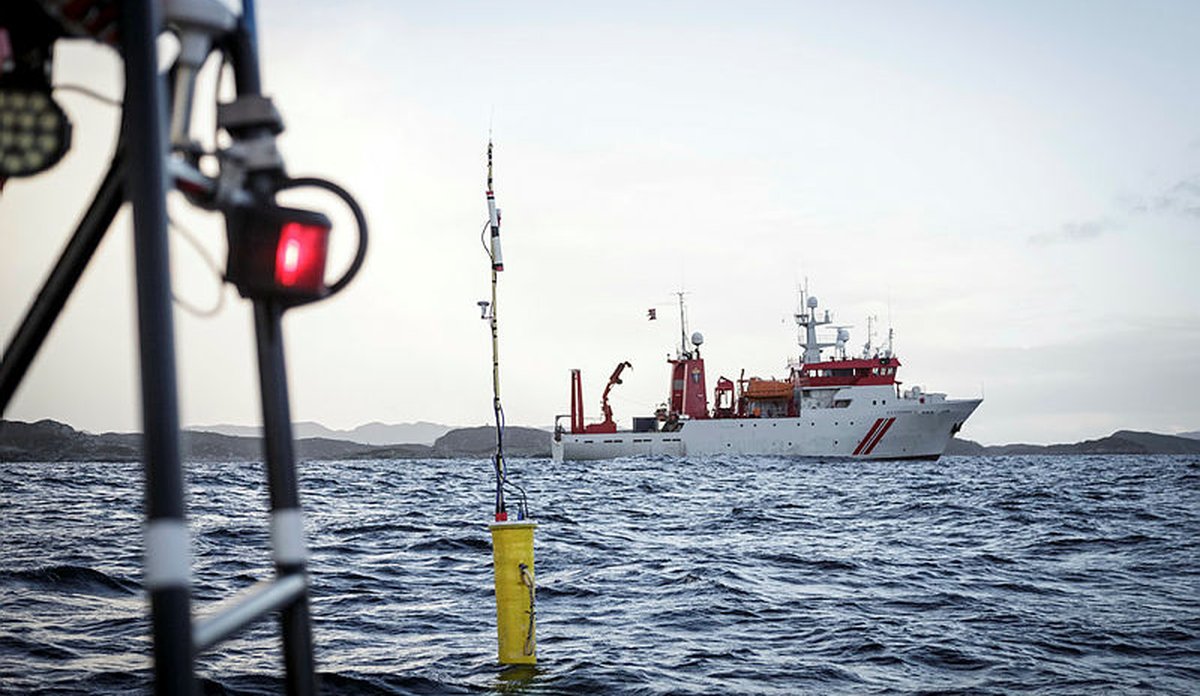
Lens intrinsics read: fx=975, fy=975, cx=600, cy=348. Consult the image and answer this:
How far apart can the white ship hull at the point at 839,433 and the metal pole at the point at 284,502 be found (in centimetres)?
6028

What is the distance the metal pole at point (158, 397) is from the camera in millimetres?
1494

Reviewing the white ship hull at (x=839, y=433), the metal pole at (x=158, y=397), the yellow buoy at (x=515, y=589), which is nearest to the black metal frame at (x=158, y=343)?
the metal pole at (x=158, y=397)

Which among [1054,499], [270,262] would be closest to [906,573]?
[270,262]

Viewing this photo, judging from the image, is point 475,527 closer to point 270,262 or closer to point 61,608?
point 61,608

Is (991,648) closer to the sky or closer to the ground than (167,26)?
closer to the ground

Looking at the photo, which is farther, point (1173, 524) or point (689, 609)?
point (1173, 524)

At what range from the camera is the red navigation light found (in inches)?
75.0

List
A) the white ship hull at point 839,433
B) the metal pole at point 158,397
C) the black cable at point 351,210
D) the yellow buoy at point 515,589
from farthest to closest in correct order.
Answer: the white ship hull at point 839,433, the yellow buoy at point 515,589, the black cable at point 351,210, the metal pole at point 158,397

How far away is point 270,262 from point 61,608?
8548mm

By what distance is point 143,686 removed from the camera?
6.32 m

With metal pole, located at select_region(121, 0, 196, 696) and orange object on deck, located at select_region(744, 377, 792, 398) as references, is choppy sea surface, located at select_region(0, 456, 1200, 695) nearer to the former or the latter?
metal pole, located at select_region(121, 0, 196, 696)

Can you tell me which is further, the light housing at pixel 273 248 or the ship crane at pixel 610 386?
the ship crane at pixel 610 386

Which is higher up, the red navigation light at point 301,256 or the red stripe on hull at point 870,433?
the red navigation light at point 301,256

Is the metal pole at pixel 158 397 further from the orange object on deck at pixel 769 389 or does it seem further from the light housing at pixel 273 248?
the orange object on deck at pixel 769 389
